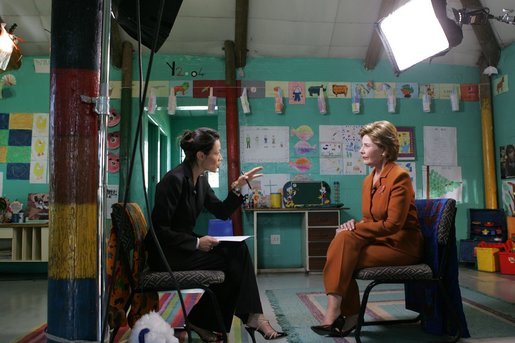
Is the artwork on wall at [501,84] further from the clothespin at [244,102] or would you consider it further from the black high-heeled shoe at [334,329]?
the black high-heeled shoe at [334,329]

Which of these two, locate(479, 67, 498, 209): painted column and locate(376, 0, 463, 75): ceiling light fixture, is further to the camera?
locate(479, 67, 498, 209): painted column

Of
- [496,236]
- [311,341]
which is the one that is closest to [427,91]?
[496,236]

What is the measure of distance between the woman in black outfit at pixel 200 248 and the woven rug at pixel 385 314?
0.33m

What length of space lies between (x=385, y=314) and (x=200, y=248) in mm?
1424

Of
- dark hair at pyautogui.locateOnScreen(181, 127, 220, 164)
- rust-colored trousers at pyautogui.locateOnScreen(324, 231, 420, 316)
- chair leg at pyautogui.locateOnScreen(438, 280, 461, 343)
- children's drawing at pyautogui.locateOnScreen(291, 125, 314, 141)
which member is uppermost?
children's drawing at pyautogui.locateOnScreen(291, 125, 314, 141)

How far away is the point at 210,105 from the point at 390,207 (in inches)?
129

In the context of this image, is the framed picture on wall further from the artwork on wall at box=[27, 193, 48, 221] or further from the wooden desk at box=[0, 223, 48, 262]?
the artwork on wall at box=[27, 193, 48, 221]

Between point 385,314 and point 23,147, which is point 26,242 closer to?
point 23,147

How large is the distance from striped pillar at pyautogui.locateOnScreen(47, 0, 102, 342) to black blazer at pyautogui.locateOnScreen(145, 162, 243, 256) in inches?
27.4

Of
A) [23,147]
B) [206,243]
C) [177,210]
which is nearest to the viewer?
[206,243]

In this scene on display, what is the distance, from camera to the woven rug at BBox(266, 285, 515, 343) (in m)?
2.11

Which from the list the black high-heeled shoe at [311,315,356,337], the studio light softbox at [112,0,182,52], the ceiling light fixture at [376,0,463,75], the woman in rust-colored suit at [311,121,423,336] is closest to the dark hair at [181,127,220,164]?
the studio light softbox at [112,0,182,52]

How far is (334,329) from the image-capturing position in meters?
2.07

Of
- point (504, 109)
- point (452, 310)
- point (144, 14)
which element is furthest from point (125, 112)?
point (504, 109)
